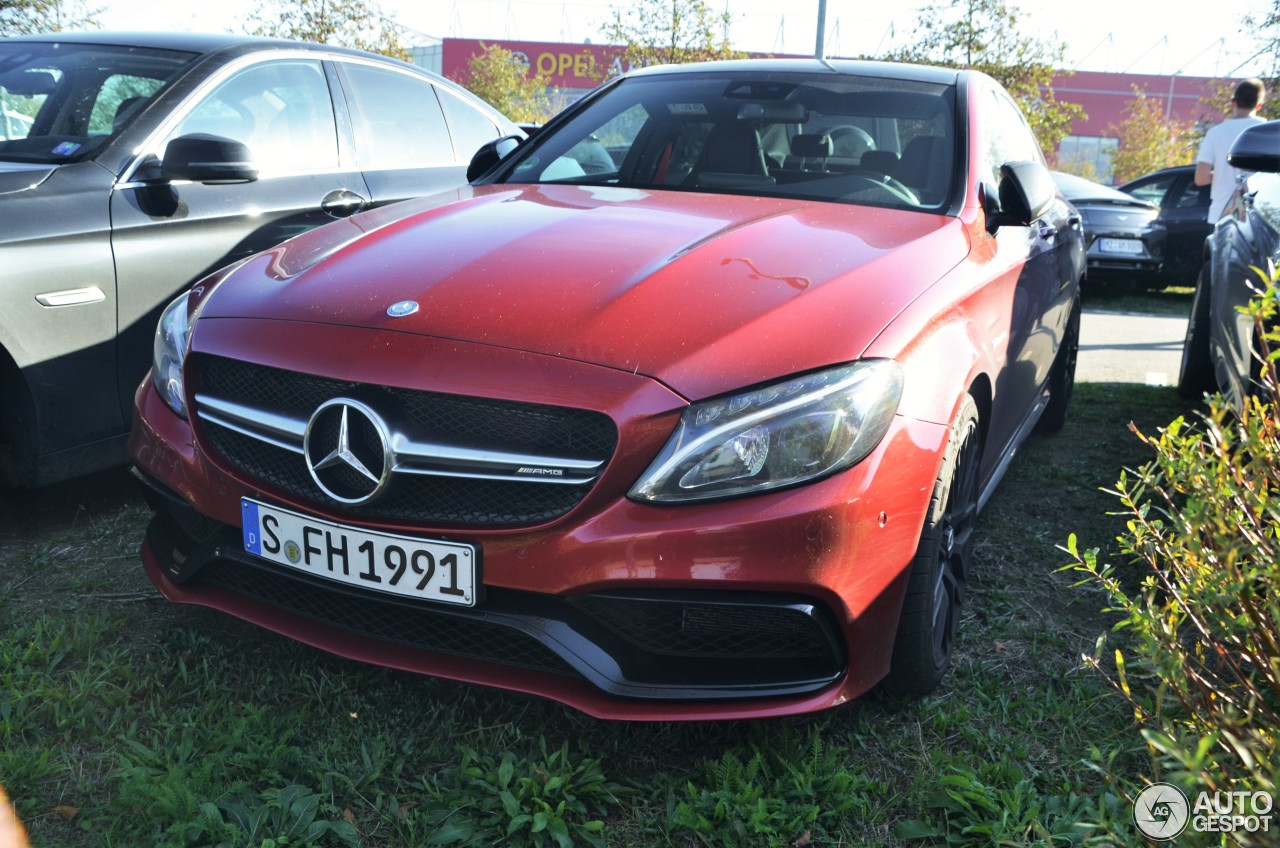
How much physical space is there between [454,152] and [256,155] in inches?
44.6

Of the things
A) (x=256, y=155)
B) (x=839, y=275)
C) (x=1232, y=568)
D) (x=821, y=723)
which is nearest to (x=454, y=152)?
(x=256, y=155)

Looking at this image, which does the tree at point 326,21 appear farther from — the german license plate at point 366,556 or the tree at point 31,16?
the german license plate at point 366,556

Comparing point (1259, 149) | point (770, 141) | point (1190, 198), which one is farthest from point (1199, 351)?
point (1190, 198)

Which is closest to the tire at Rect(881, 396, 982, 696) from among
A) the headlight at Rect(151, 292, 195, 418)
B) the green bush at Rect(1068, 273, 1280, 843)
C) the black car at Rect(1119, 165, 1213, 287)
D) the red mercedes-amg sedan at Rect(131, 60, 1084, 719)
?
the red mercedes-amg sedan at Rect(131, 60, 1084, 719)

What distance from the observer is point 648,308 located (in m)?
2.16

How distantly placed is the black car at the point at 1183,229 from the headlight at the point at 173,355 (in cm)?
1042

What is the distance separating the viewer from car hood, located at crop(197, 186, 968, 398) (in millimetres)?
2053

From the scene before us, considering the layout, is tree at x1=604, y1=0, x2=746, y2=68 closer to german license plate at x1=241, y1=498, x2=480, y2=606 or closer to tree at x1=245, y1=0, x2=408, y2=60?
tree at x1=245, y1=0, x2=408, y2=60

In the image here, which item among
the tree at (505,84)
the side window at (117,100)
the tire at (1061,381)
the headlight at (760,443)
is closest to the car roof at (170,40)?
the side window at (117,100)

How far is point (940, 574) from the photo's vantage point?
240 centimetres

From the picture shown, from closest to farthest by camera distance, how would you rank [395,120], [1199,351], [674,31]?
1. [395,120]
2. [1199,351]
3. [674,31]

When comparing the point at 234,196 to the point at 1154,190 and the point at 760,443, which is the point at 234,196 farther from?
the point at 1154,190

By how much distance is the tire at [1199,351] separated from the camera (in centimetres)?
514

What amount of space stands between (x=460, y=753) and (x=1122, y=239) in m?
10.1
